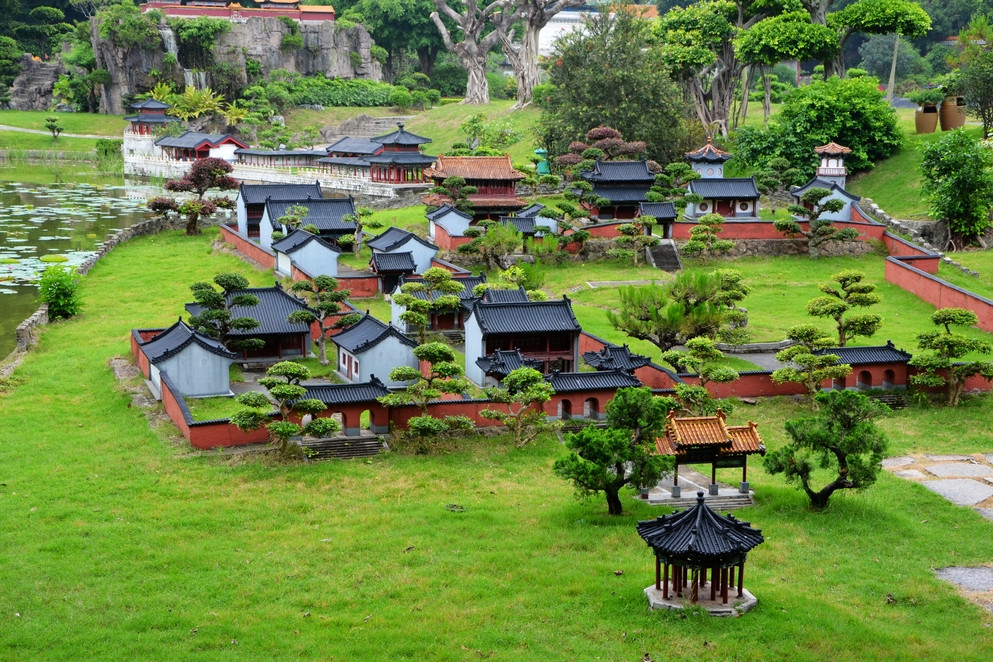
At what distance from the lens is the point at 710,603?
24.0 m

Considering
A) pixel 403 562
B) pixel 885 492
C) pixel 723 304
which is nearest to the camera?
pixel 403 562

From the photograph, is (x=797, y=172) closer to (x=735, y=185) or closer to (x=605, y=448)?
(x=735, y=185)

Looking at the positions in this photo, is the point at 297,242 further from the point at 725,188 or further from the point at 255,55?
the point at 255,55

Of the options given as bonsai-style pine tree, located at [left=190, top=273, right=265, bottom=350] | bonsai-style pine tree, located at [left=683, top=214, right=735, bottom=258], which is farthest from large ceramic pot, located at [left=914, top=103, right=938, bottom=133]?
bonsai-style pine tree, located at [left=190, top=273, right=265, bottom=350]

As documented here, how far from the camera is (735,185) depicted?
66.7 meters

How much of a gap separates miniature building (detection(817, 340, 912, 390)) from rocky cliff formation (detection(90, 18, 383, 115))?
318ft

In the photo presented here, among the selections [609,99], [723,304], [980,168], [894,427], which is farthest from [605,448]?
[609,99]

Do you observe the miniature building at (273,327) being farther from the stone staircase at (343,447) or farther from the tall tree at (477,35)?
the tall tree at (477,35)

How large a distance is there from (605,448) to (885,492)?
27.3 feet

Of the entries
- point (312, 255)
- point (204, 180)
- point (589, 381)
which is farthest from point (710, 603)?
point (204, 180)

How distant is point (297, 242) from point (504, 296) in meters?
17.6

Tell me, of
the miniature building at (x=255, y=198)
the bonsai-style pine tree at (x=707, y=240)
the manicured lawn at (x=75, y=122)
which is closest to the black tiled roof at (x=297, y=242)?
the miniature building at (x=255, y=198)

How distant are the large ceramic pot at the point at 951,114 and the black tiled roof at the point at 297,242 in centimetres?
4051

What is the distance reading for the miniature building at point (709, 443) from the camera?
31.2m
